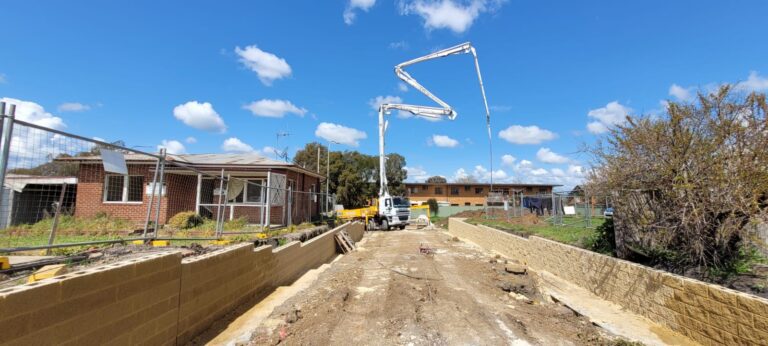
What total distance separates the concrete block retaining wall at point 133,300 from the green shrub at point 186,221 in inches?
279

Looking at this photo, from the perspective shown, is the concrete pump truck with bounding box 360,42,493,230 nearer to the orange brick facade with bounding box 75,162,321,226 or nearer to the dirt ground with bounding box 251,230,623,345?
the orange brick facade with bounding box 75,162,321,226

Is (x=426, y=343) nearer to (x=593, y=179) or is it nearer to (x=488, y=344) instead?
(x=488, y=344)

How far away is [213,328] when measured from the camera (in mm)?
5375

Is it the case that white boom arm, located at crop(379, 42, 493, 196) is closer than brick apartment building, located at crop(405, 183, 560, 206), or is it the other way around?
white boom arm, located at crop(379, 42, 493, 196)

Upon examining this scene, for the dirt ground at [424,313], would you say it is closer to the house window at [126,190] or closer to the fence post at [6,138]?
the fence post at [6,138]

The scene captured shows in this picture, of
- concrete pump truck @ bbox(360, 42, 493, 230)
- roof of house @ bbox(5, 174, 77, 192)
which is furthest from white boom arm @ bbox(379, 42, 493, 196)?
roof of house @ bbox(5, 174, 77, 192)

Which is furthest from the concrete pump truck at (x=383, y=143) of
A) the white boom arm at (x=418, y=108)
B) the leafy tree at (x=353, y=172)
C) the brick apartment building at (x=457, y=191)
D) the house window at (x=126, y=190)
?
the brick apartment building at (x=457, y=191)

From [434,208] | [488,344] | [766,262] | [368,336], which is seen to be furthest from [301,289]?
[434,208]

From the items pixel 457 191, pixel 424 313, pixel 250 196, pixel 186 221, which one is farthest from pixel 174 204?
pixel 457 191

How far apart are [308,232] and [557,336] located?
28.1 feet

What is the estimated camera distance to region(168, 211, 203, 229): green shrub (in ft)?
42.2

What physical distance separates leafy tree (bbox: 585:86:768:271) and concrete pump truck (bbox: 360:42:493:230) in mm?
21256

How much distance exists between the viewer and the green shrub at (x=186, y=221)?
1285 centimetres

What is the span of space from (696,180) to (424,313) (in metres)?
4.68
